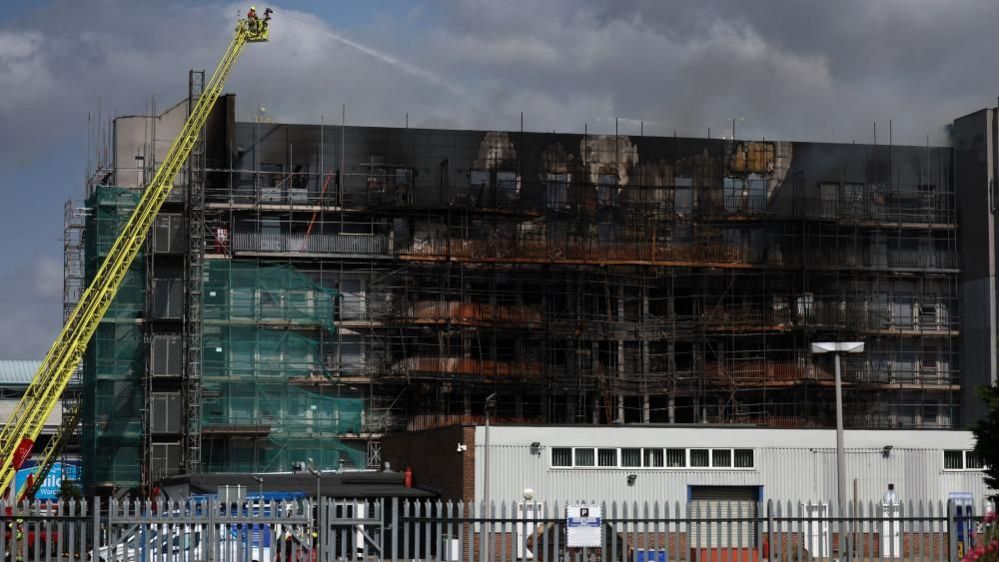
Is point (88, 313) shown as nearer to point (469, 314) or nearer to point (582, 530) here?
point (469, 314)

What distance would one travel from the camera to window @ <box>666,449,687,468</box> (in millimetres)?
60562

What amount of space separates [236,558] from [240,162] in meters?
60.1

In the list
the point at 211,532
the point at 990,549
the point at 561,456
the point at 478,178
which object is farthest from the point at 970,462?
the point at 990,549

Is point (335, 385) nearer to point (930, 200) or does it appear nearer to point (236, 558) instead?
point (930, 200)

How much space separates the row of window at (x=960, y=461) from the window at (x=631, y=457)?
11.2 metres

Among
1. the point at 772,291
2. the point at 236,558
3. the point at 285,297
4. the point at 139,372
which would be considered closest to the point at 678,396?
the point at 772,291

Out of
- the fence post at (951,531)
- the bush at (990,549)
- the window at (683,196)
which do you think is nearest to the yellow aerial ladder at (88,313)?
the window at (683,196)

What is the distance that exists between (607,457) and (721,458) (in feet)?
13.6

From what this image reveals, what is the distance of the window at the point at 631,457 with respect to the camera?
6044 centimetres

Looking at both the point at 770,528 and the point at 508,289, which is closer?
the point at 770,528

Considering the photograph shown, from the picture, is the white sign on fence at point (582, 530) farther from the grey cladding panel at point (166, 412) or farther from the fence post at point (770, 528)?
the grey cladding panel at point (166, 412)

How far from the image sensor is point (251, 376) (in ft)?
270

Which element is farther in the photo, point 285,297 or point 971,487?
point 285,297

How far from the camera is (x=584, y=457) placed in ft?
197
